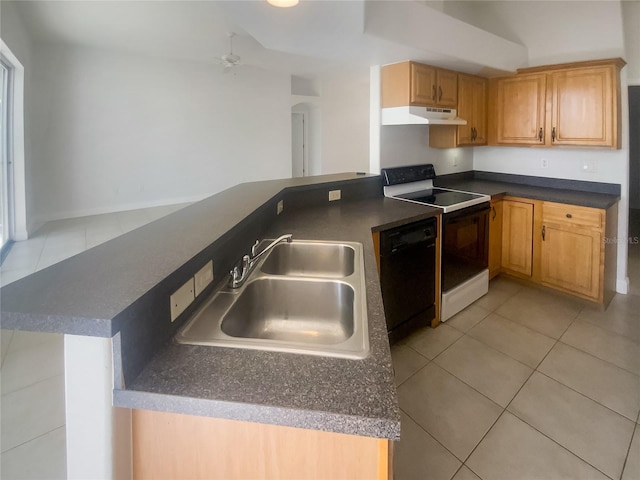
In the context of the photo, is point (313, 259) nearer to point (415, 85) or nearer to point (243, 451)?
point (243, 451)

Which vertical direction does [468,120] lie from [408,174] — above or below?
above

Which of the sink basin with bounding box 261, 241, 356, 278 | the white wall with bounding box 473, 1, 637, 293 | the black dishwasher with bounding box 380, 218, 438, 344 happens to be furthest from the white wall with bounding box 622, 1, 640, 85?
the sink basin with bounding box 261, 241, 356, 278

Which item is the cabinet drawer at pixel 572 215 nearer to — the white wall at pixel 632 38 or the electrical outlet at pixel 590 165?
the electrical outlet at pixel 590 165

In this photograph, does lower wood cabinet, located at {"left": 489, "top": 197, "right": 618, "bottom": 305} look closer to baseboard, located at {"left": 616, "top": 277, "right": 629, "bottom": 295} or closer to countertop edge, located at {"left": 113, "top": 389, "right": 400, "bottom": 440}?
baseboard, located at {"left": 616, "top": 277, "right": 629, "bottom": 295}

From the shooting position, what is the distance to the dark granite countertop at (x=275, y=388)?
658 mm

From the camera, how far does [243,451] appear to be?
2.45 ft

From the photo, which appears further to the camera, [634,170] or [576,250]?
[634,170]

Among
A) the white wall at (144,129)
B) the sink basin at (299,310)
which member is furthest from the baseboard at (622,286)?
the white wall at (144,129)

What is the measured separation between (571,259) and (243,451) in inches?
128

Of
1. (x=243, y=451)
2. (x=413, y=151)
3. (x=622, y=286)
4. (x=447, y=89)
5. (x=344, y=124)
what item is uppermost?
(x=344, y=124)

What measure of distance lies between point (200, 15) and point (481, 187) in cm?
393

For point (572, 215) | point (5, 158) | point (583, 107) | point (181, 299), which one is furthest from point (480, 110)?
point (5, 158)

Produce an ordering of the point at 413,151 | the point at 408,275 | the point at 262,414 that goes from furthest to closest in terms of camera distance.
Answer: the point at 413,151
the point at 408,275
the point at 262,414

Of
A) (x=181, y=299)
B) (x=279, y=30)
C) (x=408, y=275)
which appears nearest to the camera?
(x=181, y=299)
